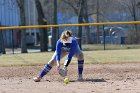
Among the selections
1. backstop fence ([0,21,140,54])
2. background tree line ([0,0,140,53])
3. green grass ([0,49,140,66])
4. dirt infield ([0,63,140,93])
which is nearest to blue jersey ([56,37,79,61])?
dirt infield ([0,63,140,93])

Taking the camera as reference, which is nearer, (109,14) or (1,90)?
(1,90)

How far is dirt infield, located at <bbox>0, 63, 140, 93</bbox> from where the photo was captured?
935cm

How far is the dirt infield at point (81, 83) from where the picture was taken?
935cm

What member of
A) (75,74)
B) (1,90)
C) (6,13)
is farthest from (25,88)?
(6,13)

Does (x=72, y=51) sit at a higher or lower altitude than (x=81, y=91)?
higher

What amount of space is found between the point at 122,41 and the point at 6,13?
19.8 m

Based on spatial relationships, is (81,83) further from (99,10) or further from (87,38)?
(99,10)

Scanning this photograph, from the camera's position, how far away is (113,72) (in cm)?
1329

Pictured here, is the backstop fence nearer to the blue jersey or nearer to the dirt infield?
the dirt infield

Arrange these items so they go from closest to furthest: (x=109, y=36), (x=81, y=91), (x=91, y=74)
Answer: (x=81, y=91), (x=91, y=74), (x=109, y=36)

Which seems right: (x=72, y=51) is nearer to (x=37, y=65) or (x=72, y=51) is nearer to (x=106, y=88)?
(x=106, y=88)

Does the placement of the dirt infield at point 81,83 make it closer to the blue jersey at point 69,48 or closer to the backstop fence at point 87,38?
the blue jersey at point 69,48

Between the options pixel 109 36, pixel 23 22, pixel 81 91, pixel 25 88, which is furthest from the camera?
pixel 109 36

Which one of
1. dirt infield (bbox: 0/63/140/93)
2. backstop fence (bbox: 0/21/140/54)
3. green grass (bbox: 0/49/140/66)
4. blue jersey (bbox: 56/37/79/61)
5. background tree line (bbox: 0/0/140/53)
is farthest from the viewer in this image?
background tree line (bbox: 0/0/140/53)
